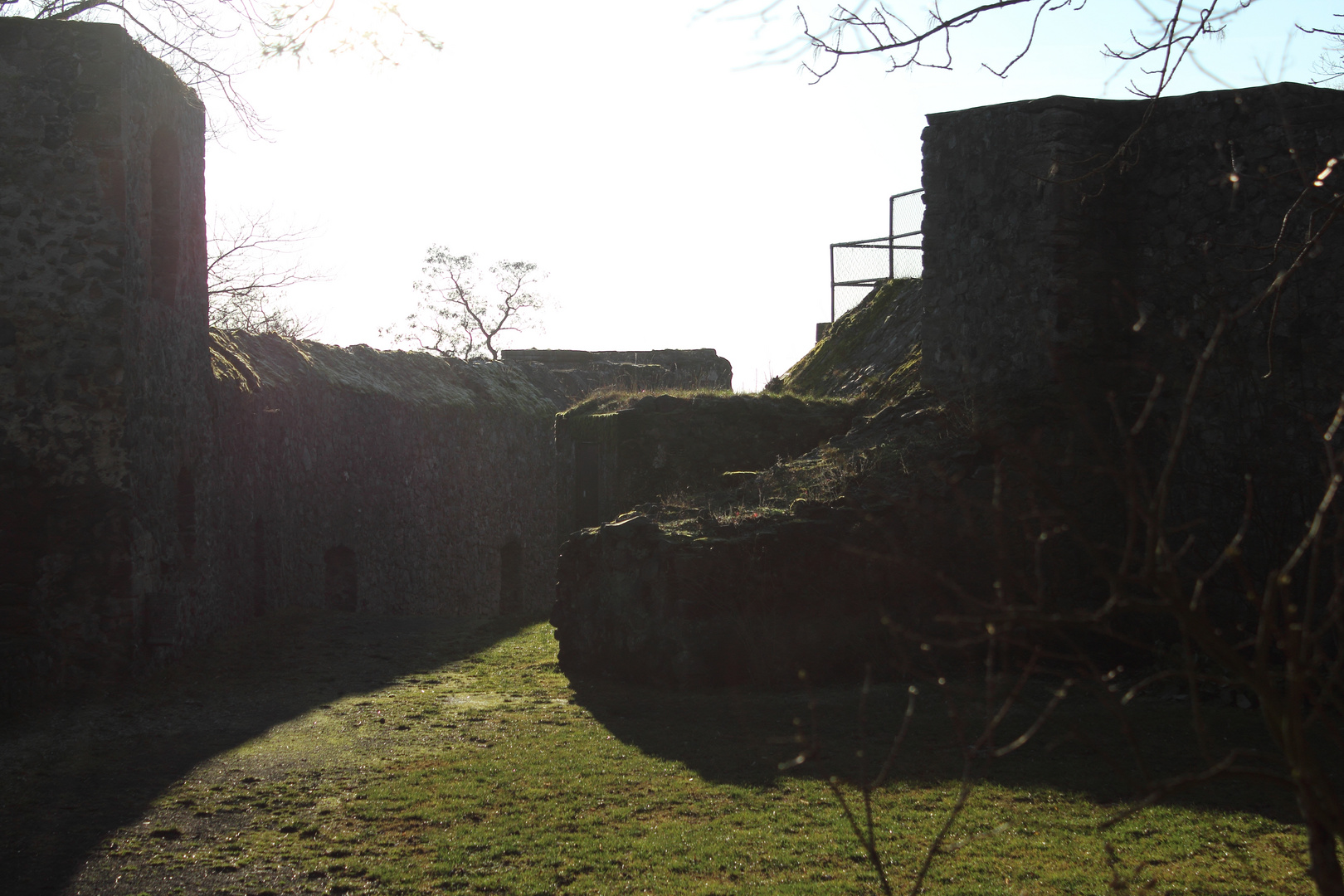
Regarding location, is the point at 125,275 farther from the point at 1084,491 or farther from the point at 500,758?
the point at 1084,491

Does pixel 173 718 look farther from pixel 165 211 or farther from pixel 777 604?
pixel 165 211

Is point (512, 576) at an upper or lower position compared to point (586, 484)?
lower

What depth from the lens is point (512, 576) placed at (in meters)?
22.2

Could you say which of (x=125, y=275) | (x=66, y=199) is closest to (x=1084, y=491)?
(x=125, y=275)

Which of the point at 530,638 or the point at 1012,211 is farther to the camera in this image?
the point at 530,638

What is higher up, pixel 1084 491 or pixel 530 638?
pixel 1084 491

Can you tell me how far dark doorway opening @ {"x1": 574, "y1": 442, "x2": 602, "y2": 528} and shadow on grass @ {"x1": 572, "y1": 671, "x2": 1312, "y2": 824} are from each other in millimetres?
6127

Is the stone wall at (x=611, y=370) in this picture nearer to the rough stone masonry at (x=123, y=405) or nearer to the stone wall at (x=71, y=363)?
the rough stone masonry at (x=123, y=405)

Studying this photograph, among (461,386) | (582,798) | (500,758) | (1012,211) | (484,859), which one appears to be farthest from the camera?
(461,386)

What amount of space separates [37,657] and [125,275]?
Answer: 3.74m

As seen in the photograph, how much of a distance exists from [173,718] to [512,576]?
12.6m

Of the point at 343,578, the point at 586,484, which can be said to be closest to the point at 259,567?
the point at 343,578

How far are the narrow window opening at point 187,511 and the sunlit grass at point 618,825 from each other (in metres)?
4.49

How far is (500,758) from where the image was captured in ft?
26.1
